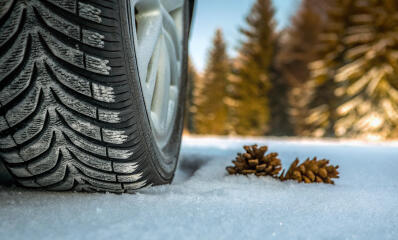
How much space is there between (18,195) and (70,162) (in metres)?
0.20

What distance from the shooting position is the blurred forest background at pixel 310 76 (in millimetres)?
9257

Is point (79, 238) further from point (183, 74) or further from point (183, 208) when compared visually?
point (183, 74)

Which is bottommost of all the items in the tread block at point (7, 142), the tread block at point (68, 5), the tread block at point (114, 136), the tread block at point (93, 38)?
the tread block at point (7, 142)

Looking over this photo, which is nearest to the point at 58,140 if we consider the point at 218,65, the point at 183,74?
the point at 183,74

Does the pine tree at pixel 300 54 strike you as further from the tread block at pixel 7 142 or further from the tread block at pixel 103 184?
the tread block at pixel 7 142

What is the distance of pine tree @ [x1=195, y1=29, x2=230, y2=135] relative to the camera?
20.3 metres

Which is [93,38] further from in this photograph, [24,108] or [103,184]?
[103,184]

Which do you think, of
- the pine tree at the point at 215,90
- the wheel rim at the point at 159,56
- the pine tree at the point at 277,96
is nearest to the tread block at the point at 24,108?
the wheel rim at the point at 159,56

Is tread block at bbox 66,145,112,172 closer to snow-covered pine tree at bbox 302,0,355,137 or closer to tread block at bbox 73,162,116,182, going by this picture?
tread block at bbox 73,162,116,182

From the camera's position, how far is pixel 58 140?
0.57 m

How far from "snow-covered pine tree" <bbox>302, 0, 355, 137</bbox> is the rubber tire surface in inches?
462

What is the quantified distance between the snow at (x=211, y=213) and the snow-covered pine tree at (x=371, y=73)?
9.98 m

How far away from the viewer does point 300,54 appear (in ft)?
51.6

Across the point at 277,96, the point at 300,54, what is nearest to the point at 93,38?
the point at 300,54
